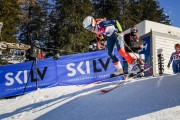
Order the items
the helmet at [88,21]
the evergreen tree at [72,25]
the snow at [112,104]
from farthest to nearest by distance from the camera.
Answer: the evergreen tree at [72,25], the helmet at [88,21], the snow at [112,104]

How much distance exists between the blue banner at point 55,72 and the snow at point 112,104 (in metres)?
2.62

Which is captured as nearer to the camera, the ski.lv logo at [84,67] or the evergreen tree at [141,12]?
the ski.lv logo at [84,67]

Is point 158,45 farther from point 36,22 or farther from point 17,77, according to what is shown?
point 36,22

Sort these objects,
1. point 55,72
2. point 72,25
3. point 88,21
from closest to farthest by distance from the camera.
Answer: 1. point 88,21
2. point 55,72
3. point 72,25

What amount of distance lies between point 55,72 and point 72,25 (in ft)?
61.8

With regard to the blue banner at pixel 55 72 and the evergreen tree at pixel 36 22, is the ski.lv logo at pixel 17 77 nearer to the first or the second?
the blue banner at pixel 55 72

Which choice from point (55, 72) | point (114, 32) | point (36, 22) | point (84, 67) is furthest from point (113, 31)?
point (36, 22)

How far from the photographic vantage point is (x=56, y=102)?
367 inches

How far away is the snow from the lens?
6.30 meters

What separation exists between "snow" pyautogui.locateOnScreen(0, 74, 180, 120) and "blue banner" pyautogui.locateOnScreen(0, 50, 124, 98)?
2.62 meters

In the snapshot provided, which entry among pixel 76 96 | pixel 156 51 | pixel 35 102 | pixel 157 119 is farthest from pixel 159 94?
pixel 156 51

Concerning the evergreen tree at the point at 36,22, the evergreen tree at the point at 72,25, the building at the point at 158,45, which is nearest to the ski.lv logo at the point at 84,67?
the building at the point at 158,45

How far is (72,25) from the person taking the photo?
31797 millimetres

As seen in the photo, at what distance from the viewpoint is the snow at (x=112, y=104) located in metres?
6.30
